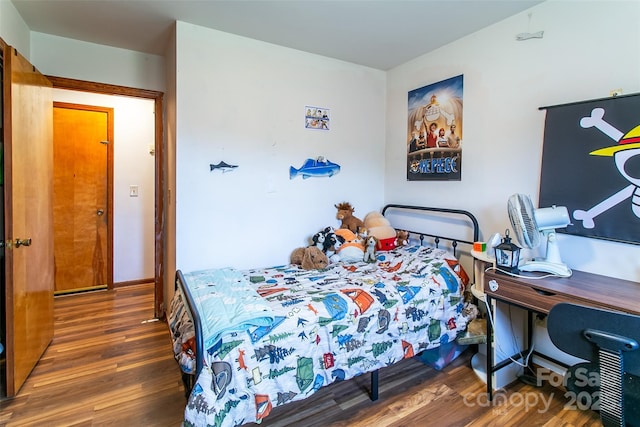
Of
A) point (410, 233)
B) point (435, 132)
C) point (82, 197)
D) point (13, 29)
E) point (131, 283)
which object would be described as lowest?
point (131, 283)

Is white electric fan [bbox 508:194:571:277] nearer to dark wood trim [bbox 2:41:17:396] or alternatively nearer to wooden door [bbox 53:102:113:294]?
dark wood trim [bbox 2:41:17:396]

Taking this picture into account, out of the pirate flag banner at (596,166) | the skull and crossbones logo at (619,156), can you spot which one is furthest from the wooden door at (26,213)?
the skull and crossbones logo at (619,156)

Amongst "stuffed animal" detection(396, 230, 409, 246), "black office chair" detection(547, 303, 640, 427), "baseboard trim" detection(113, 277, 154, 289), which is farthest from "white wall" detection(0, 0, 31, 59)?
"black office chair" detection(547, 303, 640, 427)

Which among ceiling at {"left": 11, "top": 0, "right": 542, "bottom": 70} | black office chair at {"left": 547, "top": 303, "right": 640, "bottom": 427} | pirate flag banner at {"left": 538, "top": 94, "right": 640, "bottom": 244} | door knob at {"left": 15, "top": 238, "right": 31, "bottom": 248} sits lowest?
black office chair at {"left": 547, "top": 303, "right": 640, "bottom": 427}

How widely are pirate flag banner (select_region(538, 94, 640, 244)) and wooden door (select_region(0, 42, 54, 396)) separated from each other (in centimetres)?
333

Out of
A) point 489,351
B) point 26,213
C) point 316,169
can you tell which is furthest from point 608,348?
point 26,213

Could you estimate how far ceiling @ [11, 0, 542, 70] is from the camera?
7.30ft

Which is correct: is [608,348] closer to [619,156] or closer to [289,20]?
[619,156]

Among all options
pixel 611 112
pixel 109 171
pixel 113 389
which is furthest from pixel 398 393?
pixel 109 171

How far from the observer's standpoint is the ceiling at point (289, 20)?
223 cm

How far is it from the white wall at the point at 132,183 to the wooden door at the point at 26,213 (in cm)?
146

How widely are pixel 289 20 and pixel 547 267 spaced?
239 cm

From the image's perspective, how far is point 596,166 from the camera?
6.39 ft

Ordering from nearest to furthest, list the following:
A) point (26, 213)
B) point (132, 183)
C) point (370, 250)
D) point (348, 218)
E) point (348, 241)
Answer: point (26, 213) → point (370, 250) → point (348, 241) → point (348, 218) → point (132, 183)
